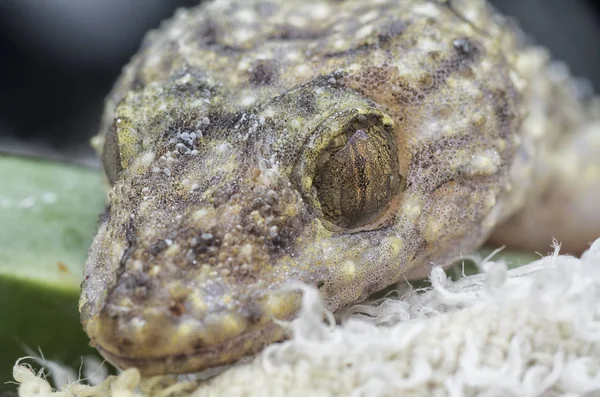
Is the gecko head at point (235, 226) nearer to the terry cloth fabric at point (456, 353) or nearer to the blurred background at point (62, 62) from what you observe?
the terry cloth fabric at point (456, 353)

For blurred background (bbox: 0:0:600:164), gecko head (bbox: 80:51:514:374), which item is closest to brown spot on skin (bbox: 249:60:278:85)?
gecko head (bbox: 80:51:514:374)

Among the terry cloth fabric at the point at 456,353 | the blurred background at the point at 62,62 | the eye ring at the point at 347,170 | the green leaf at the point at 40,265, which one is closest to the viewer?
the terry cloth fabric at the point at 456,353

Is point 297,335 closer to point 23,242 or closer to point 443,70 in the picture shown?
point 443,70

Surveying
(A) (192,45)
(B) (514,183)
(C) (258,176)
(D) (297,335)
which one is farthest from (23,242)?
(B) (514,183)

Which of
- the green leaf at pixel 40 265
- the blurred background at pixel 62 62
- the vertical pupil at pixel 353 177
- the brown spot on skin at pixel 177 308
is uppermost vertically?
the blurred background at pixel 62 62

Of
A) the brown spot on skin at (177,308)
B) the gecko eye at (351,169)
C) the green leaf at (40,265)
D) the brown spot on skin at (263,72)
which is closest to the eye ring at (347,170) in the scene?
the gecko eye at (351,169)

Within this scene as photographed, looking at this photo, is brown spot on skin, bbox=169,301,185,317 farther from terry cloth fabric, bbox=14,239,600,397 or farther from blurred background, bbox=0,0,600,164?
blurred background, bbox=0,0,600,164

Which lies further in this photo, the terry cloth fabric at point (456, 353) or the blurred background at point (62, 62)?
the blurred background at point (62, 62)
